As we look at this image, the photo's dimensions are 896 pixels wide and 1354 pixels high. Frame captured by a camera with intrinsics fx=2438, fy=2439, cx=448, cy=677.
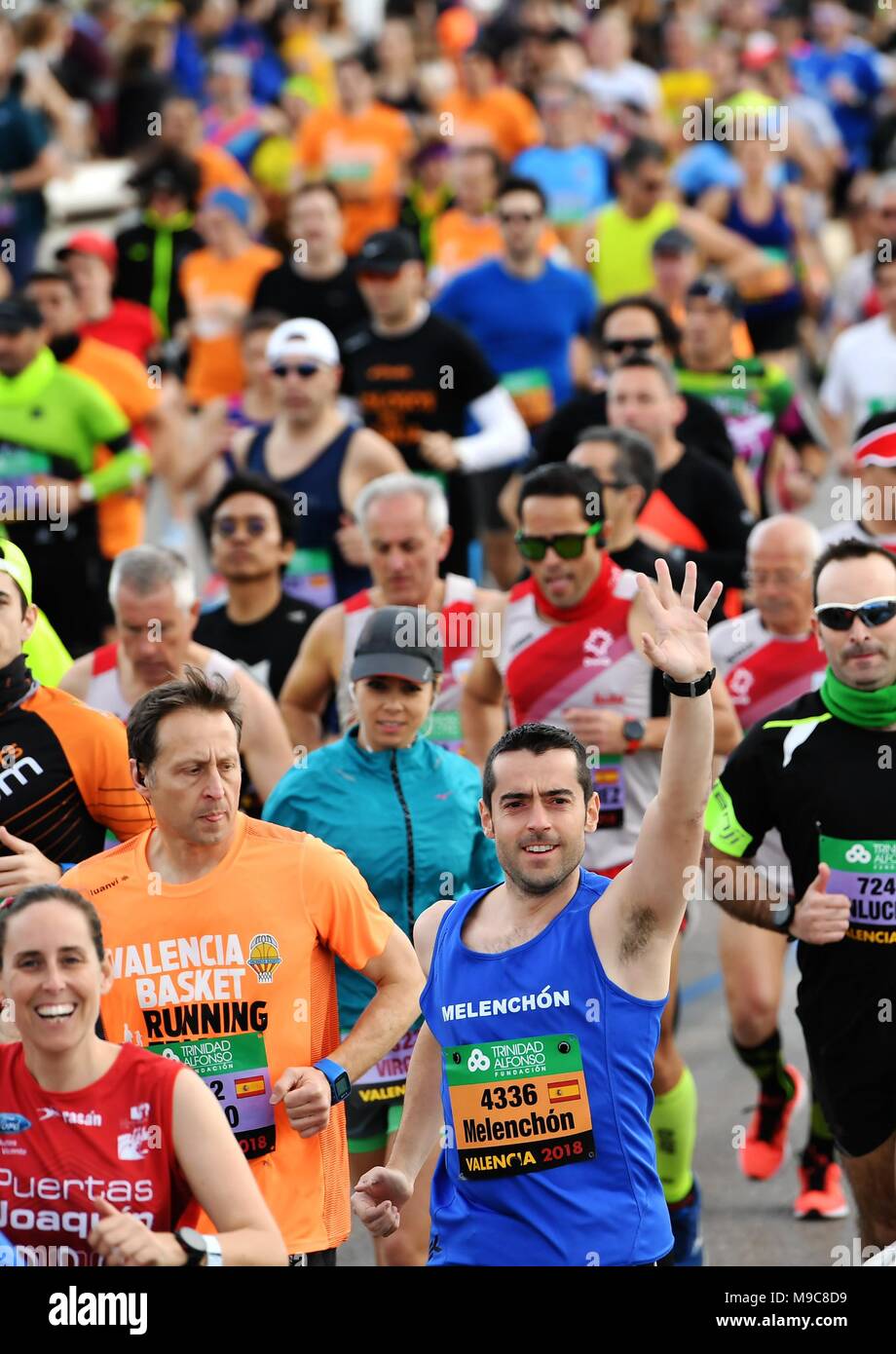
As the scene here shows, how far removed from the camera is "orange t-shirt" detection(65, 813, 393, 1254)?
4.86 m

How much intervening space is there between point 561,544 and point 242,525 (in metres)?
1.48

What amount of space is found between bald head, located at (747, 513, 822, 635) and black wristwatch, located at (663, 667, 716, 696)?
10.9 ft

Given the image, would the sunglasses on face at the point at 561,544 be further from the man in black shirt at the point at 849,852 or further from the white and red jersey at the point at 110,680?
the man in black shirt at the point at 849,852

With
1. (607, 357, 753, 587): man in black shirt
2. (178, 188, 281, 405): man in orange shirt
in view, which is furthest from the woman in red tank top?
(178, 188, 281, 405): man in orange shirt

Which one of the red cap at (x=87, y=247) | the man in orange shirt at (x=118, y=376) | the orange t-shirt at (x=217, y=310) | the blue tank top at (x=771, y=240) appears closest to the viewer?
the man in orange shirt at (x=118, y=376)

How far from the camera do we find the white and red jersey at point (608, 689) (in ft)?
22.7

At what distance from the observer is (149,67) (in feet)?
62.2

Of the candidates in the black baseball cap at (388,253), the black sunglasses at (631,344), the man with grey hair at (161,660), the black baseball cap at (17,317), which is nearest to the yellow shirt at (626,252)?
the black baseball cap at (388,253)

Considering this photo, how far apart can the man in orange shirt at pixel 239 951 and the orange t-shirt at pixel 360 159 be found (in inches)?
436

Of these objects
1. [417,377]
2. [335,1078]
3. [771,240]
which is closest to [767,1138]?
[335,1078]

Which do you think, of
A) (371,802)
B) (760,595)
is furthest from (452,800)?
(760,595)

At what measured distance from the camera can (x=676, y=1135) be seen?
6816 mm
